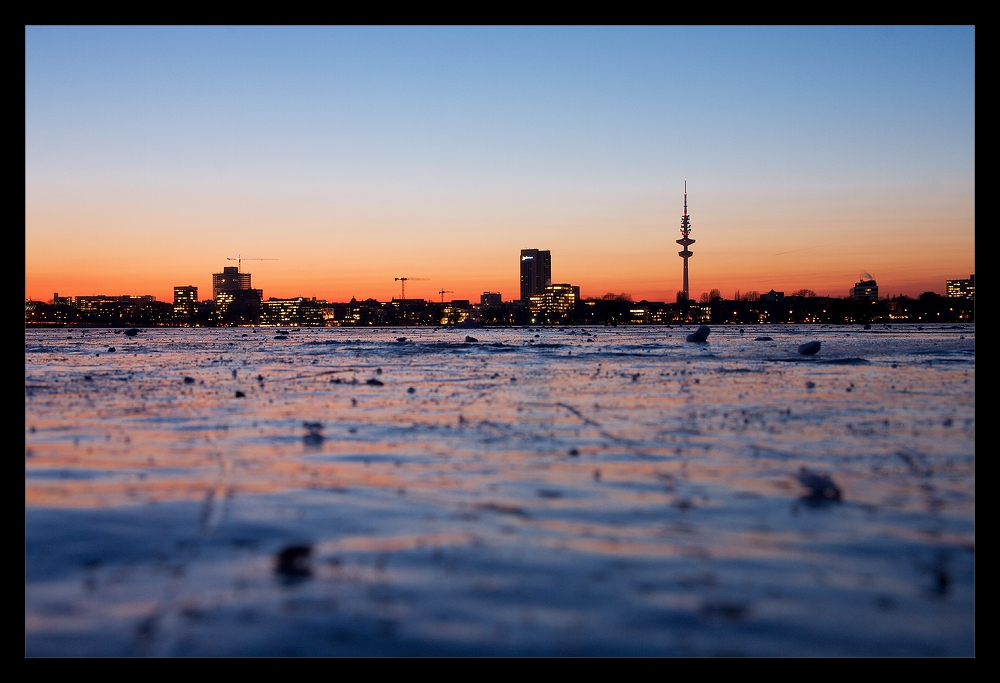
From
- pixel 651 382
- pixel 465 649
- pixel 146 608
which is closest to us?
pixel 465 649

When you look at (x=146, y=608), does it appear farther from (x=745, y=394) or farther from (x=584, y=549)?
(x=745, y=394)

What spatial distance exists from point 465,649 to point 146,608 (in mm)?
2026

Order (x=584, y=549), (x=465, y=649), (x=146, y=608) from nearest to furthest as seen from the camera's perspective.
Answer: (x=465, y=649) < (x=146, y=608) < (x=584, y=549)

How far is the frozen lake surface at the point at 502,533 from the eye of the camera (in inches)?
178

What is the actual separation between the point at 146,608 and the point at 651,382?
16.0 m

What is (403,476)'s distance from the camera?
27.6 feet

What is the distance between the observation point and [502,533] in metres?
6.27

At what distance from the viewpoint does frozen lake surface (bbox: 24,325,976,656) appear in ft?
14.8
